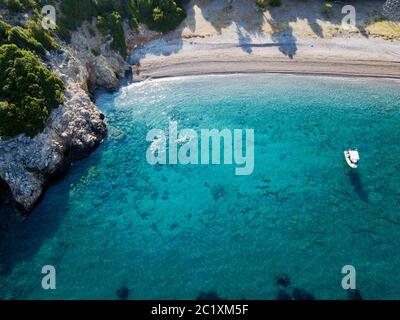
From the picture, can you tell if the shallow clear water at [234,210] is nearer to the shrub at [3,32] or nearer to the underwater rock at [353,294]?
the underwater rock at [353,294]

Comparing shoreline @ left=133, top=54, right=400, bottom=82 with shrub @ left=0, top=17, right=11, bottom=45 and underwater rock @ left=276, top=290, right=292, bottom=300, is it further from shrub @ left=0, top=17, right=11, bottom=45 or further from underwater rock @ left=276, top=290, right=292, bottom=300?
underwater rock @ left=276, top=290, right=292, bottom=300

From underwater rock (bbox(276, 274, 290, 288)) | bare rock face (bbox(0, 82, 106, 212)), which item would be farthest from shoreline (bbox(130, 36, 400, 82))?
underwater rock (bbox(276, 274, 290, 288))

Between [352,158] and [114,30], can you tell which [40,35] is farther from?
[352,158]

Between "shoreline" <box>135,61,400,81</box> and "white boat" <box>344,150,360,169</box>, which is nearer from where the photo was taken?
"white boat" <box>344,150,360,169</box>

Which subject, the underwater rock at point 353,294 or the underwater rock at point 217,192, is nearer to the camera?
the underwater rock at point 353,294

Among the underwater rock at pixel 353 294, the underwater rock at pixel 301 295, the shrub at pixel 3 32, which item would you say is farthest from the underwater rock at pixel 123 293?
the shrub at pixel 3 32

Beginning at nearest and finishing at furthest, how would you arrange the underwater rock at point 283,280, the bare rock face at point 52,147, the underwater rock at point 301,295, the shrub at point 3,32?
the underwater rock at point 301,295 < the underwater rock at point 283,280 < the bare rock face at point 52,147 < the shrub at point 3,32
